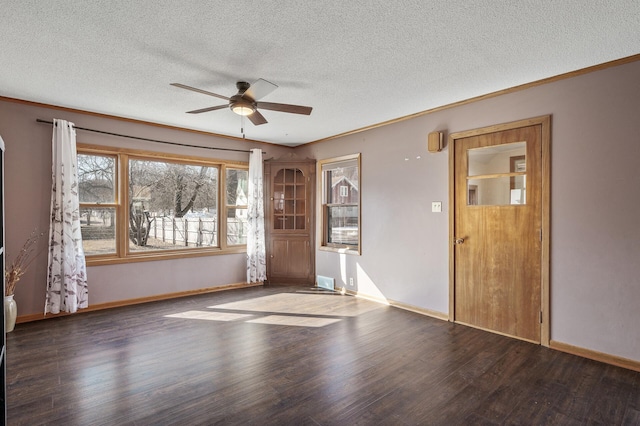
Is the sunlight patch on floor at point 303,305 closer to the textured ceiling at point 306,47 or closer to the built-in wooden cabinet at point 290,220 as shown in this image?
the built-in wooden cabinet at point 290,220

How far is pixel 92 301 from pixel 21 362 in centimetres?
148

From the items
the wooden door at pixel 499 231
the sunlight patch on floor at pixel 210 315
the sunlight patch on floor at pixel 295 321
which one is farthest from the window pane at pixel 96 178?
the wooden door at pixel 499 231

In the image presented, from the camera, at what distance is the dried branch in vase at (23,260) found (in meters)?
3.59

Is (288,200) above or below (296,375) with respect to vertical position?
above

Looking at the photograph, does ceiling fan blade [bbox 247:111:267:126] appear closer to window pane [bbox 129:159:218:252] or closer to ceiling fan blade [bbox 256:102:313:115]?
ceiling fan blade [bbox 256:102:313:115]

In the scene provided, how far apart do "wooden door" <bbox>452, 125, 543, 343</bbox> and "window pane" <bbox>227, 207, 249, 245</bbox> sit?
11.5 ft

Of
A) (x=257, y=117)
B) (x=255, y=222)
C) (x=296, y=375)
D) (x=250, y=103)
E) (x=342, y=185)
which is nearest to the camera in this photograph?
(x=296, y=375)

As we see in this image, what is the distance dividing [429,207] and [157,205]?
3.92 m

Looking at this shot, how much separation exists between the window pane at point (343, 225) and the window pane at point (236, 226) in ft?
4.83

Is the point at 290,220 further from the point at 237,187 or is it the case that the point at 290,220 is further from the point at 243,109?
the point at 243,109

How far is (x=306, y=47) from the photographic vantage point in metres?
2.52

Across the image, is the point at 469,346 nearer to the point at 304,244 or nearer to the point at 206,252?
the point at 304,244

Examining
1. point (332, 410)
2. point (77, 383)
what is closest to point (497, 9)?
point (332, 410)

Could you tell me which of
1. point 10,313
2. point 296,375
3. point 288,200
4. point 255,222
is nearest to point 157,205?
point 255,222
